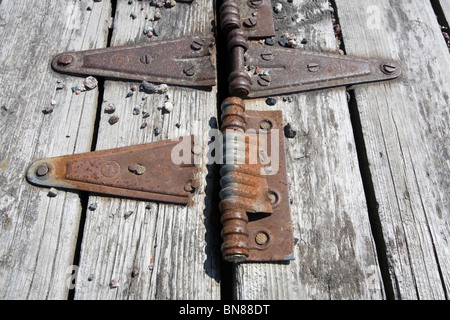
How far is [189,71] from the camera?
1.40 meters

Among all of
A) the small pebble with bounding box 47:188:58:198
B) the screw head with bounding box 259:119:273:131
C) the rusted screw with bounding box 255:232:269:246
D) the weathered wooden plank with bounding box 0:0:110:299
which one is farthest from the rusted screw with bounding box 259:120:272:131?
the small pebble with bounding box 47:188:58:198

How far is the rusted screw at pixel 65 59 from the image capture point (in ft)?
4.69

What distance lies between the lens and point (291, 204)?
1214mm

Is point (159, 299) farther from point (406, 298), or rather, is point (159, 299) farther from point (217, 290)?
point (406, 298)

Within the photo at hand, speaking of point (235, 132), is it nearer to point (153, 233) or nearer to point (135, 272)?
point (153, 233)

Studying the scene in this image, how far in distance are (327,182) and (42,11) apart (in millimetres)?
1308

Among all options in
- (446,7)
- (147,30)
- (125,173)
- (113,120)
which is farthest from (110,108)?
(446,7)

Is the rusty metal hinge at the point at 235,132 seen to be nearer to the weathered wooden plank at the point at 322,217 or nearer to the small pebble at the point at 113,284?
the weathered wooden plank at the point at 322,217

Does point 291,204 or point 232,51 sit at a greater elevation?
point 232,51

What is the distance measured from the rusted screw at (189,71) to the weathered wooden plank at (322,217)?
0.76 ft

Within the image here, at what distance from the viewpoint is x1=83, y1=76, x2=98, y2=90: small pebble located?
4.60ft

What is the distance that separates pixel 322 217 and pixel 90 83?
0.93 m

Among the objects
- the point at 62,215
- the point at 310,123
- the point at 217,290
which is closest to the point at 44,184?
the point at 62,215

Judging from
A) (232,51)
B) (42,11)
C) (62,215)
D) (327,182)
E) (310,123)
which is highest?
(42,11)
